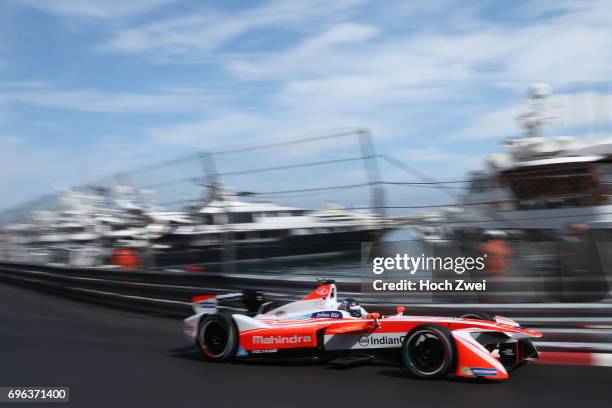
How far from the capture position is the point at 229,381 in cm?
575

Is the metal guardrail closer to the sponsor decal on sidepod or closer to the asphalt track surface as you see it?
the asphalt track surface

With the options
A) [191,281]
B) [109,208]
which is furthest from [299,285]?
[109,208]

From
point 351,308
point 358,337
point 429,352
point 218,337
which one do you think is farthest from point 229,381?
point 429,352

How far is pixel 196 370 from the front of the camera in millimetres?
6266

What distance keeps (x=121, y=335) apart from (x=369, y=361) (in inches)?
144

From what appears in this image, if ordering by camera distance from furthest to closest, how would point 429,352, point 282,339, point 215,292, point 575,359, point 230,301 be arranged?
point 215,292 → point 230,301 → point 282,339 → point 575,359 → point 429,352

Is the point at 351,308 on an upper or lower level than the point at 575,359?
upper

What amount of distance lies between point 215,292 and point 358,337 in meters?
3.57

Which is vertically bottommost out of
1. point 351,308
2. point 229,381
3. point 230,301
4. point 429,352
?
point 229,381

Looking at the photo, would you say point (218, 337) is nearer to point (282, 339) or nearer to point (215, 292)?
point (282, 339)

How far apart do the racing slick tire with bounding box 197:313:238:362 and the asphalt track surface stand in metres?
0.14

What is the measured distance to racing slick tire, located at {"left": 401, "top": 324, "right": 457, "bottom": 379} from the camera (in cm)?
537

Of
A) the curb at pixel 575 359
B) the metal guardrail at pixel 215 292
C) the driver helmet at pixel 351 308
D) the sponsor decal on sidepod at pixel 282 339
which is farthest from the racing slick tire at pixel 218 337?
the curb at pixel 575 359

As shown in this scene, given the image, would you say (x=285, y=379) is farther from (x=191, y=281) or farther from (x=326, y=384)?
(x=191, y=281)
